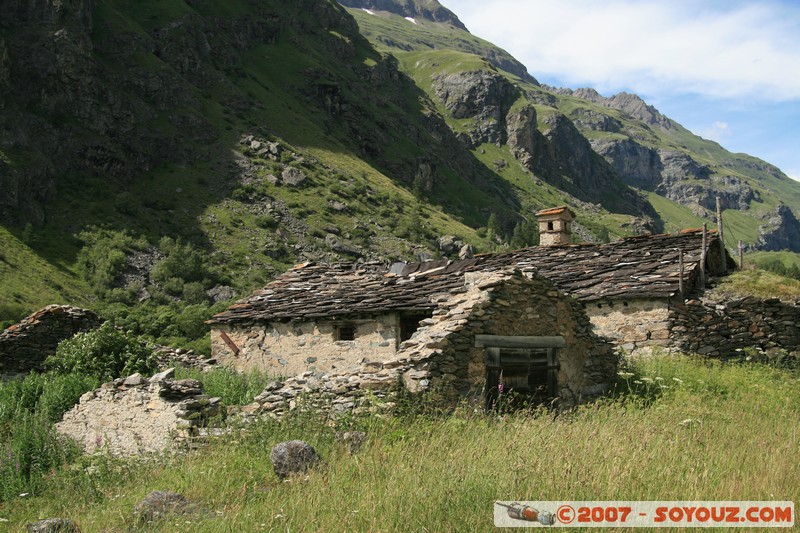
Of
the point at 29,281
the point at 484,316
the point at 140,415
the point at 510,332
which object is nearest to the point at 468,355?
the point at 484,316

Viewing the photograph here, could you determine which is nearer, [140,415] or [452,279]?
[140,415]

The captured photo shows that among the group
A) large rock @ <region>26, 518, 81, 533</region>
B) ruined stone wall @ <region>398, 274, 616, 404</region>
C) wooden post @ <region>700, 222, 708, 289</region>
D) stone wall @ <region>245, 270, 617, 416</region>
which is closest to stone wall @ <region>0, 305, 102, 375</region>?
stone wall @ <region>245, 270, 617, 416</region>

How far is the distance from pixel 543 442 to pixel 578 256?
13.2m

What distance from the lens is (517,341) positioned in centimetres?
1109

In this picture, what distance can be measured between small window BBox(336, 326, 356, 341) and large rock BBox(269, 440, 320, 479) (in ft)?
26.3

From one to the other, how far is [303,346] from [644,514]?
37.5 ft

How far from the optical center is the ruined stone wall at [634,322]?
15.8 meters

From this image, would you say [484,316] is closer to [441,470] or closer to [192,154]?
[441,470]

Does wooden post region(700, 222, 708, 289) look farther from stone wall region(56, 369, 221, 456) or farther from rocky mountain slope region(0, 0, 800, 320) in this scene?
rocky mountain slope region(0, 0, 800, 320)

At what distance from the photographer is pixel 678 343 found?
15.5m

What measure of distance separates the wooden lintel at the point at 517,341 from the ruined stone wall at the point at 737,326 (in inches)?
212

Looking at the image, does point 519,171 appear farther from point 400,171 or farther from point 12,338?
point 12,338

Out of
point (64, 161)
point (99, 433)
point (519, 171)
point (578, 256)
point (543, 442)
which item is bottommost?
point (99, 433)

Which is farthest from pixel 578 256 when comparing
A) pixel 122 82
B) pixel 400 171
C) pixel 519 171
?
pixel 519 171
